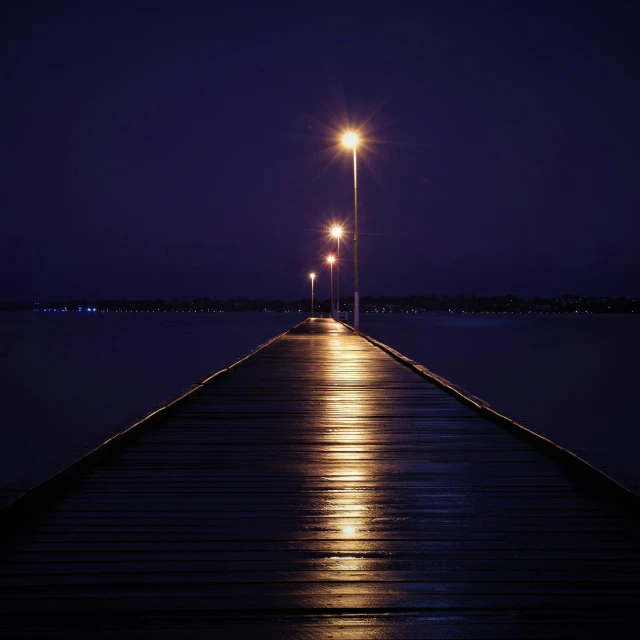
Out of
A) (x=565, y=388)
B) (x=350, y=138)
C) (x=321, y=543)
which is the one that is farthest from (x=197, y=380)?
(x=565, y=388)

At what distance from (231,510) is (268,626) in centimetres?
170

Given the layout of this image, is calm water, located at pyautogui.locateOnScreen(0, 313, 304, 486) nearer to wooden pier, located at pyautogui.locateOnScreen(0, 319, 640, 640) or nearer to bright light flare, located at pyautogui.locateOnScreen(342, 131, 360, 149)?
wooden pier, located at pyautogui.locateOnScreen(0, 319, 640, 640)

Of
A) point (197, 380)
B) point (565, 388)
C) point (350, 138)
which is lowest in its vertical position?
point (565, 388)

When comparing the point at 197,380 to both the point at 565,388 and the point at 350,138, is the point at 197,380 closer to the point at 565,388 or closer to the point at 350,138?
the point at 350,138

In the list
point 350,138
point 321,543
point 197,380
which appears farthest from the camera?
point 350,138

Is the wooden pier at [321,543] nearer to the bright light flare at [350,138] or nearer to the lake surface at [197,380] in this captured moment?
the lake surface at [197,380]

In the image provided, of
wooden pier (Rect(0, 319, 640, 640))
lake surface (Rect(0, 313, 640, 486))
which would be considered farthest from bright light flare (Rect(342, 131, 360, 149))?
wooden pier (Rect(0, 319, 640, 640))

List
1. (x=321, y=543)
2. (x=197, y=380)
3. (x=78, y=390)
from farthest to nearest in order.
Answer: (x=78, y=390)
(x=197, y=380)
(x=321, y=543)

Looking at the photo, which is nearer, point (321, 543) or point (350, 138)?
point (321, 543)

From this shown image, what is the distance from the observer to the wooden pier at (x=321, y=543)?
3137 millimetres

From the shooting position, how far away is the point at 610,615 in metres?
3.16

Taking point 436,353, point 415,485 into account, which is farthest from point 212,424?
point 436,353

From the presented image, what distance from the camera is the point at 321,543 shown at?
405 centimetres

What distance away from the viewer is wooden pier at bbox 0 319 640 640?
3.14 m
